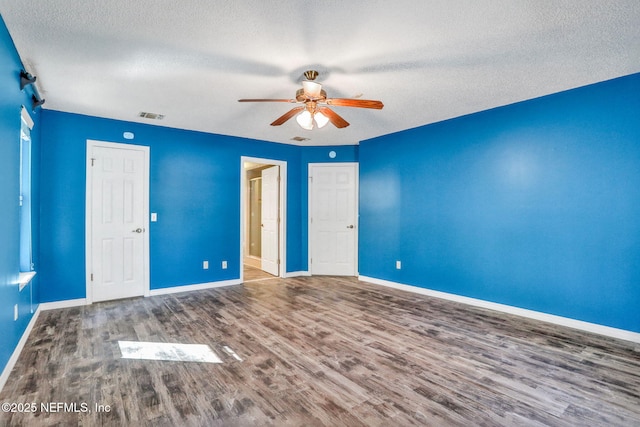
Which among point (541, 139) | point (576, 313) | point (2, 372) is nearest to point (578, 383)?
point (576, 313)

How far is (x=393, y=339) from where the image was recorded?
307cm

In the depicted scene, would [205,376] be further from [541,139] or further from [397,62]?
[541,139]

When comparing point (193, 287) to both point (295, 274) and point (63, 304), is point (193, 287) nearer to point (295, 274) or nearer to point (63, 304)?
point (63, 304)

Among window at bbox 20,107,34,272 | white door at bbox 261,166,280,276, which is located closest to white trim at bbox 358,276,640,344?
white door at bbox 261,166,280,276

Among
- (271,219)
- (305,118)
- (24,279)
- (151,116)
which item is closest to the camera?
(24,279)

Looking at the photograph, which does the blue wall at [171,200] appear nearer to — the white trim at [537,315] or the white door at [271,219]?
the white door at [271,219]

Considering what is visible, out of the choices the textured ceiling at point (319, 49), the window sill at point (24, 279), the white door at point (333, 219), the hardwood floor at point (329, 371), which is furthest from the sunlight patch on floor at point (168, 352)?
the white door at point (333, 219)

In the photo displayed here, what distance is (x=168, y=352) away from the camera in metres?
2.79

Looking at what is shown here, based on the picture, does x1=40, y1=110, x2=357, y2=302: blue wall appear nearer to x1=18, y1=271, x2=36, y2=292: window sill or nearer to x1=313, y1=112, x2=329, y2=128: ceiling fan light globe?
x1=18, y1=271, x2=36, y2=292: window sill

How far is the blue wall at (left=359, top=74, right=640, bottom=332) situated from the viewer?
311 cm

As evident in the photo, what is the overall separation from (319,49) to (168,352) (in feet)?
9.35

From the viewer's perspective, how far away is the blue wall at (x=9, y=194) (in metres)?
2.24

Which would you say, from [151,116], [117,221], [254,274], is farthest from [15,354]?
[254,274]

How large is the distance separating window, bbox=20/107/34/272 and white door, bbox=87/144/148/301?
2.59 feet
